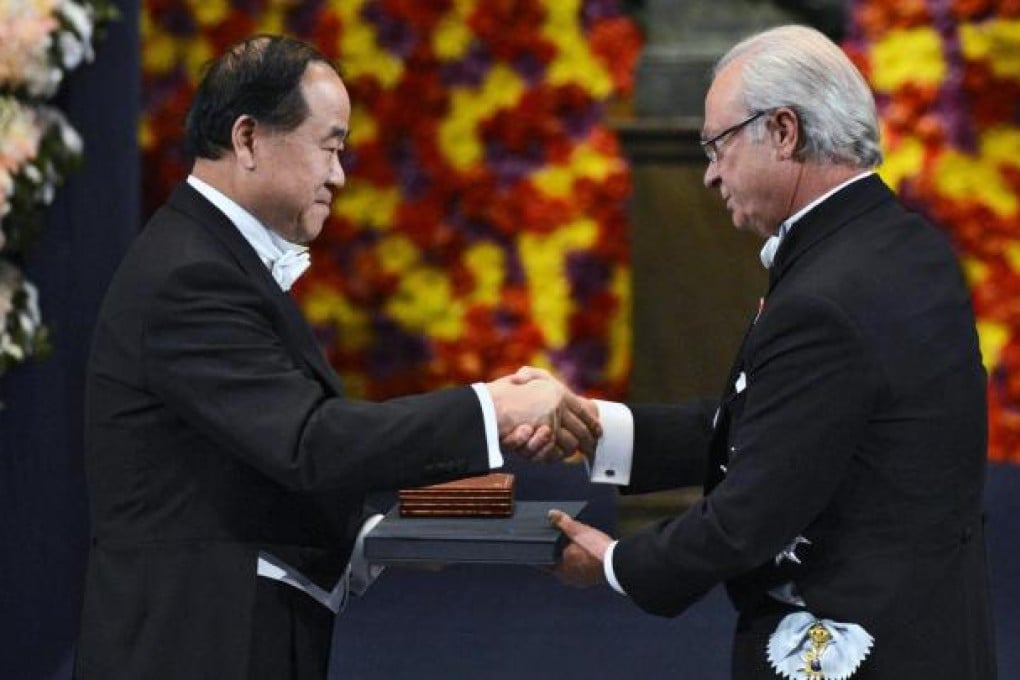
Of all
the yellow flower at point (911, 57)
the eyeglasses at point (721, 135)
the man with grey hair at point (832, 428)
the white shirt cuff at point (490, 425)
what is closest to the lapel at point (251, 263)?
the white shirt cuff at point (490, 425)

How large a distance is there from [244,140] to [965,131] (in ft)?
17.4

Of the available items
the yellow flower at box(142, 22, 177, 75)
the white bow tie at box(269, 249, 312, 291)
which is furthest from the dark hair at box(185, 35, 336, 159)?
the yellow flower at box(142, 22, 177, 75)

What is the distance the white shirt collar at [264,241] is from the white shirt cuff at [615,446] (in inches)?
26.5

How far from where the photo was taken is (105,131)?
17.4 feet

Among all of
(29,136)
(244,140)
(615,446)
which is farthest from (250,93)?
(29,136)

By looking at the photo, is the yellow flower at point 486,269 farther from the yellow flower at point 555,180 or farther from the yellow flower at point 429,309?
the yellow flower at point 555,180

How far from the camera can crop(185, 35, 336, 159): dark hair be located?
2.79 metres

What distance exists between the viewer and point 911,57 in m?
7.58

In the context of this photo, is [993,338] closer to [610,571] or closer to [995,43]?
[995,43]

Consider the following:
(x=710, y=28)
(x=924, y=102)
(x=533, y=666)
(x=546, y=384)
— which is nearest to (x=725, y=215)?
(x=710, y=28)

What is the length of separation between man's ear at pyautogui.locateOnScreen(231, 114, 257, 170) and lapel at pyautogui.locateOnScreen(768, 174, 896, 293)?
2.52 feet

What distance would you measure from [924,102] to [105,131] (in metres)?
3.55

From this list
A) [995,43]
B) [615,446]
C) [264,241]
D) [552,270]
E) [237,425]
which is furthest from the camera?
[552,270]

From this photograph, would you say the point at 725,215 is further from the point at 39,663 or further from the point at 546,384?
the point at 546,384
